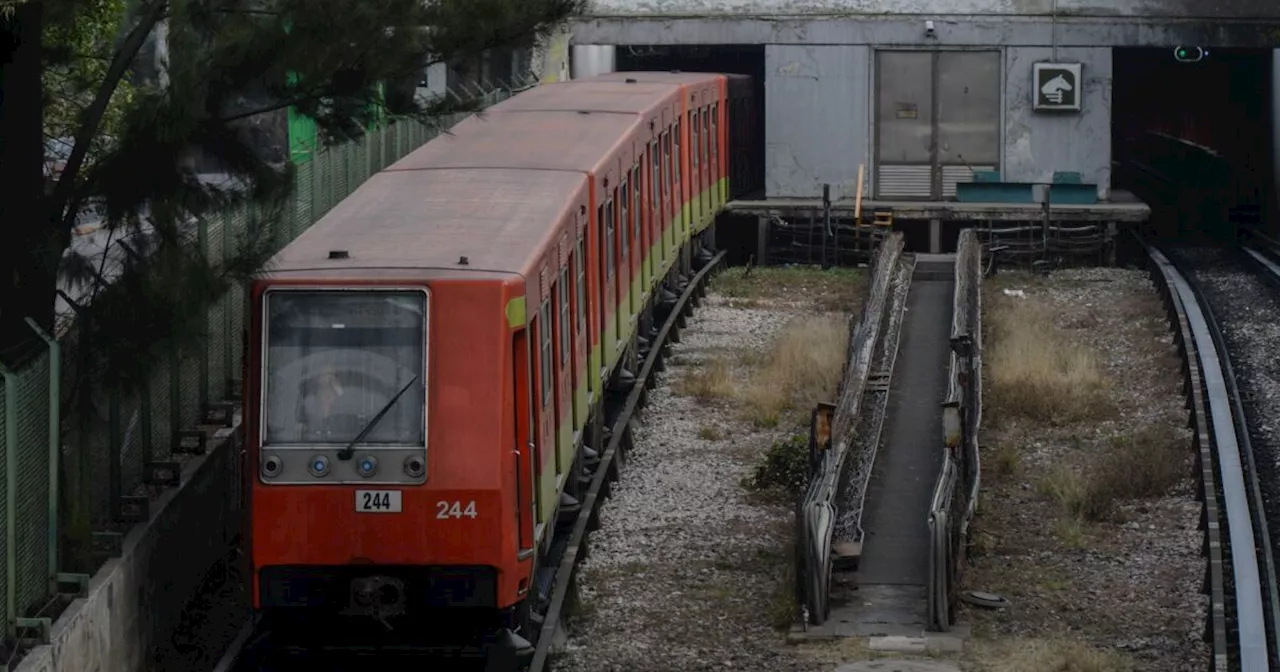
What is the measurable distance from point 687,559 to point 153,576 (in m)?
3.66

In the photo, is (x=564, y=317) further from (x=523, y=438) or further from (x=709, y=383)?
(x=709, y=383)

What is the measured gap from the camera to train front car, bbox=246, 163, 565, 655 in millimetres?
9844

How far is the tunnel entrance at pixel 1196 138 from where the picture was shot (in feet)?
106

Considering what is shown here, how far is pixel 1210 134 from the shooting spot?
38.9m

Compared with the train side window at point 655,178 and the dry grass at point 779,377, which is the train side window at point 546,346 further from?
the train side window at point 655,178

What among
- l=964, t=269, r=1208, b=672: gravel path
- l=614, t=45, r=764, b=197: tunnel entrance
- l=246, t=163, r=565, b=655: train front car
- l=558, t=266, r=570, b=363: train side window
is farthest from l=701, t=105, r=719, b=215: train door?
l=246, t=163, r=565, b=655: train front car

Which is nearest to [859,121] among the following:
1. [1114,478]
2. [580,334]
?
[1114,478]

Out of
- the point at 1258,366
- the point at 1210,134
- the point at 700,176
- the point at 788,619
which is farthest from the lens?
the point at 1210,134

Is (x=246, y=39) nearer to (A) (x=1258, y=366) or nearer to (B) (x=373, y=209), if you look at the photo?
(B) (x=373, y=209)

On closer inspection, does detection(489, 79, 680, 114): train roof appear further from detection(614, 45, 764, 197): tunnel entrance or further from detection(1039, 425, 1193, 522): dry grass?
detection(614, 45, 764, 197): tunnel entrance

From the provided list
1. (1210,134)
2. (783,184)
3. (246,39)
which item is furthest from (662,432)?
(1210,134)

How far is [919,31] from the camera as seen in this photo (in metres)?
29.5

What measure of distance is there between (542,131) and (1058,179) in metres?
15.6

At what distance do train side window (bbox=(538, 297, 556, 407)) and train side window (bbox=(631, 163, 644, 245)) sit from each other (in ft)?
18.8
